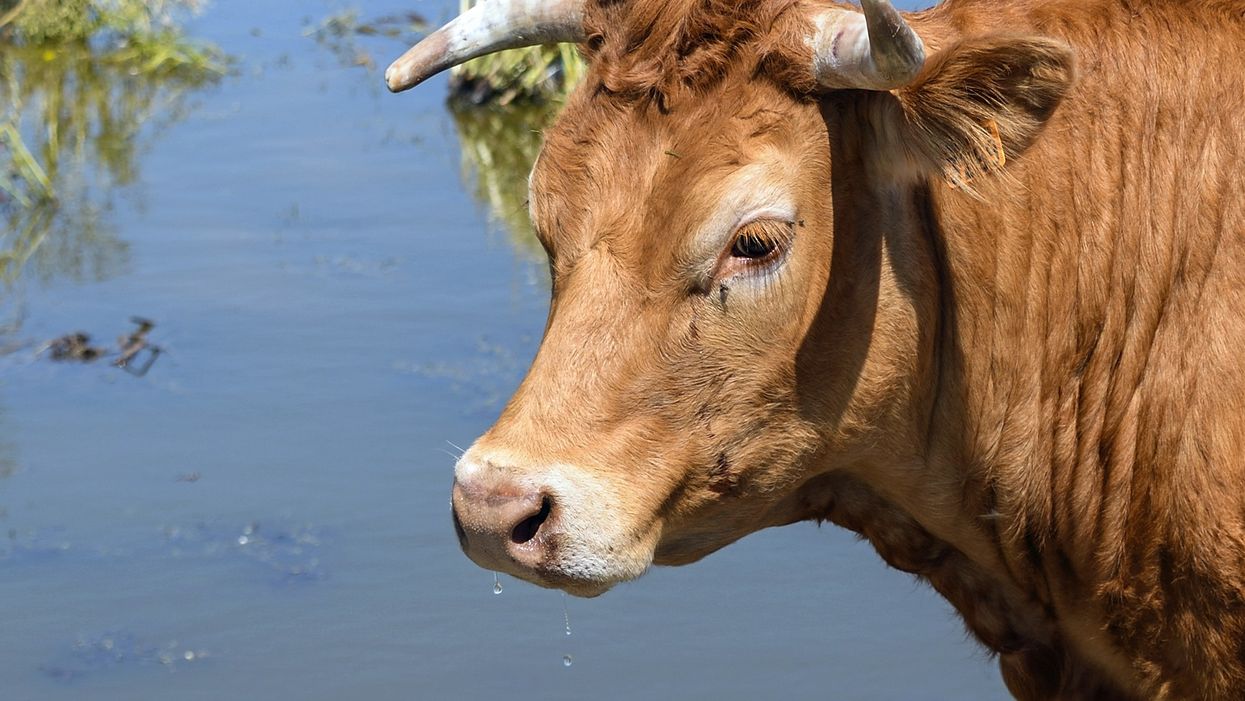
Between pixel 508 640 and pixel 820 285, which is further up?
pixel 820 285

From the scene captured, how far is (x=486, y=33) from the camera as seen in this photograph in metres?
4.15

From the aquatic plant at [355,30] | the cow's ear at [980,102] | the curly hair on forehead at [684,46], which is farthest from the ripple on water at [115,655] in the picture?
the aquatic plant at [355,30]

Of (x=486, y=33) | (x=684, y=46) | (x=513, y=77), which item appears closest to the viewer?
(x=684, y=46)

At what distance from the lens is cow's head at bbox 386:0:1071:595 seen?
11.1 feet

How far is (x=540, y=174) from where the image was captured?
3.81 meters

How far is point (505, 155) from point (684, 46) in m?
7.49

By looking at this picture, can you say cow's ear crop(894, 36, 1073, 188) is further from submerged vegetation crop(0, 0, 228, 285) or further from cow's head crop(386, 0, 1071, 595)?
submerged vegetation crop(0, 0, 228, 285)

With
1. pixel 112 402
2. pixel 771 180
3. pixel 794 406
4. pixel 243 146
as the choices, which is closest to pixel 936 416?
pixel 794 406

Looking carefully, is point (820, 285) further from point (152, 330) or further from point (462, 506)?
point (152, 330)

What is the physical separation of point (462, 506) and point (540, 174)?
32.5 inches

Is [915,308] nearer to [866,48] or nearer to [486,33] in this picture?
[866,48]

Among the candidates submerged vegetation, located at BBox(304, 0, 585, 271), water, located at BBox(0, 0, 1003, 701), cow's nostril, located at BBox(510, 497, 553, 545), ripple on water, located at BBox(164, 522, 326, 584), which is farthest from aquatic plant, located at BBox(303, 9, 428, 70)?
cow's nostril, located at BBox(510, 497, 553, 545)

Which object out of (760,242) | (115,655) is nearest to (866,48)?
(760,242)

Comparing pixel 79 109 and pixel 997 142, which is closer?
pixel 997 142
